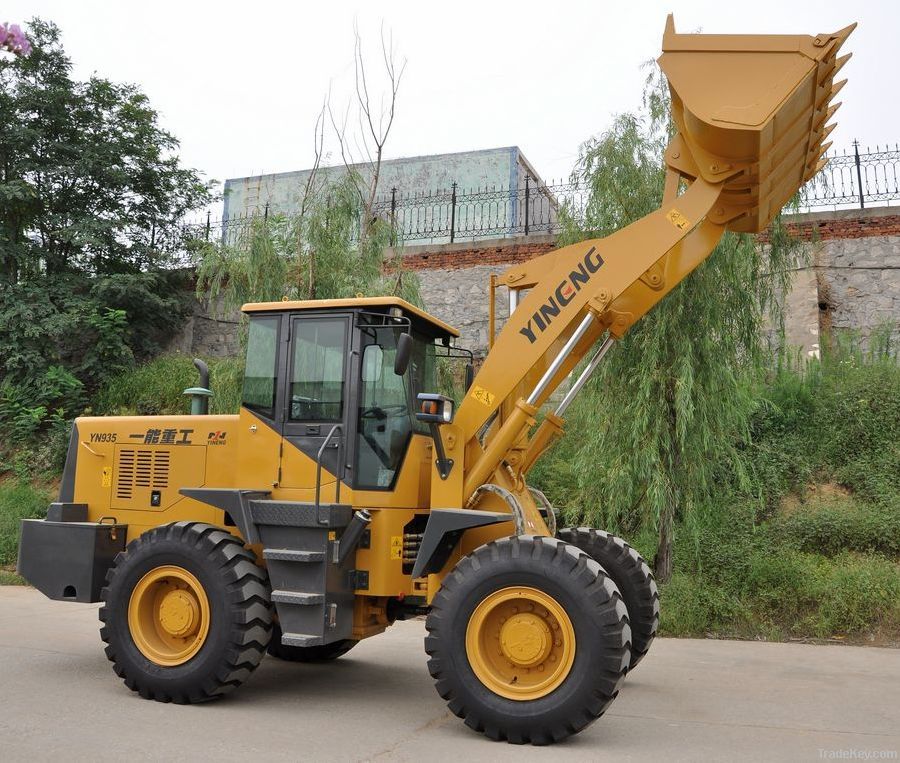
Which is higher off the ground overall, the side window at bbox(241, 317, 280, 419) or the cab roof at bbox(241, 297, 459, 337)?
the cab roof at bbox(241, 297, 459, 337)

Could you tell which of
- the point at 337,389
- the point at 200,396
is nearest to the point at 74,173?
the point at 200,396

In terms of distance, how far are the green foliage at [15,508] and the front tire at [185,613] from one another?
24.3 feet

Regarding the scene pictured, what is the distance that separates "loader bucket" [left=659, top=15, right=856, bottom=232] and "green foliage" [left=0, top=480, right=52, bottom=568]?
1101 cm

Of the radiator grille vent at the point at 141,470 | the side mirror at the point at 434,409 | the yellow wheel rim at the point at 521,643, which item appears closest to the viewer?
the yellow wheel rim at the point at 521,643

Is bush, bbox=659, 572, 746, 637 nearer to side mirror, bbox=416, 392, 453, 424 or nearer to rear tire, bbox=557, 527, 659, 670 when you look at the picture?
rear tire, bbox=557, 527, 659, 670

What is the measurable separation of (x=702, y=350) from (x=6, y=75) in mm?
13437

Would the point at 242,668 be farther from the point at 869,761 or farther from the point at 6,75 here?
the point at 6,75

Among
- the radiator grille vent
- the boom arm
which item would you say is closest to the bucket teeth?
the boom arm

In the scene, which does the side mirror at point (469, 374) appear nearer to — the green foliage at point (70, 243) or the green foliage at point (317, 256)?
the green foliage at point (317, 256)

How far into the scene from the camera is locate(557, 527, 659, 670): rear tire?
243 inches

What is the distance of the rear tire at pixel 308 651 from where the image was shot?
6.96 m

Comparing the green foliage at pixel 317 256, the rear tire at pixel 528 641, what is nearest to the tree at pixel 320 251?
the green foliage at pixel 317 256

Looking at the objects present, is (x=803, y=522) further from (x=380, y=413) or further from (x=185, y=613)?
(x=185, y=613)

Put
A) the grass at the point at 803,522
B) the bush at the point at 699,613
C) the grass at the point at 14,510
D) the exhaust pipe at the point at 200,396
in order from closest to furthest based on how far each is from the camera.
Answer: the exhaust pipe at the point at 200,396 < the grass at the point at 803,522 < the bush at the point at 699,613 < the grass at the point at 14,510
